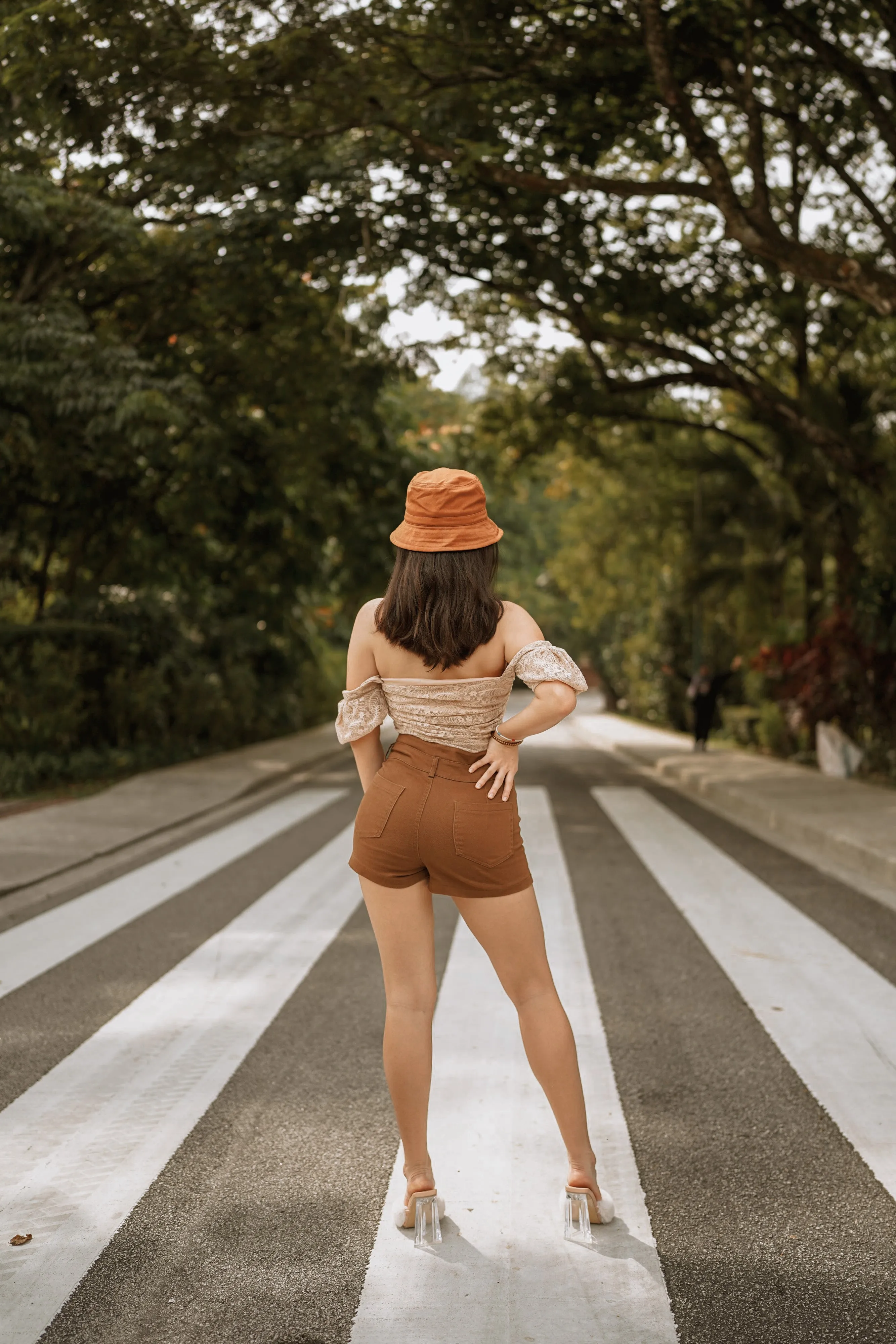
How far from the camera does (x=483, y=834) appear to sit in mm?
2973

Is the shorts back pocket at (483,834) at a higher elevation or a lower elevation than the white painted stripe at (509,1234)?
higher

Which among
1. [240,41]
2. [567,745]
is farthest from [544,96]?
[567,745]

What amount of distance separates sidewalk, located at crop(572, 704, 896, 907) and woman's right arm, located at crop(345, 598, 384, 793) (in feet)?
16.9

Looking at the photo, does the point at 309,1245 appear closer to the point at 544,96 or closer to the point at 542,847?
the point at 542,847

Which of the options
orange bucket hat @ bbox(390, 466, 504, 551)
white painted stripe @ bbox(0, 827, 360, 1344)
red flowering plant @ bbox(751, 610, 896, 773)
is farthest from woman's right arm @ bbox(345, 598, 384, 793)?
red flowering plant @ bbox(751, 610, 896, 773)

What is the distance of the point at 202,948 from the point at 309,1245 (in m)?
3.25

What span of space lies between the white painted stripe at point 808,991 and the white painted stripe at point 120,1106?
2.05 meters

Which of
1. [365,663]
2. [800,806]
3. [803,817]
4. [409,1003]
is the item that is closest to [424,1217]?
[409,1003]

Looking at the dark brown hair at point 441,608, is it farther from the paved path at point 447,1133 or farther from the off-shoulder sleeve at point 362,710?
the paved path at point 447,1133

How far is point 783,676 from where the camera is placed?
16250 millimetres

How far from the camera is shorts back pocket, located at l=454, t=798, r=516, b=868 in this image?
9.70ft

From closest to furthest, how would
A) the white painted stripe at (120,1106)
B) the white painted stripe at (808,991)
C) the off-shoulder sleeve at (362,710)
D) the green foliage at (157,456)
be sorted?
the white painted stripe at (120,1106) → the off-shoulder sleeve at (362,710) → the white painted stripe at (808,991) → the green foliage at (157,456)

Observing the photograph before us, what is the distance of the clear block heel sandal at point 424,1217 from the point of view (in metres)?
2.99

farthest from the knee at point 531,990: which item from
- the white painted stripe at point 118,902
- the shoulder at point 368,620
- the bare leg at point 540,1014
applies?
the white painted stripe at point 118,902
